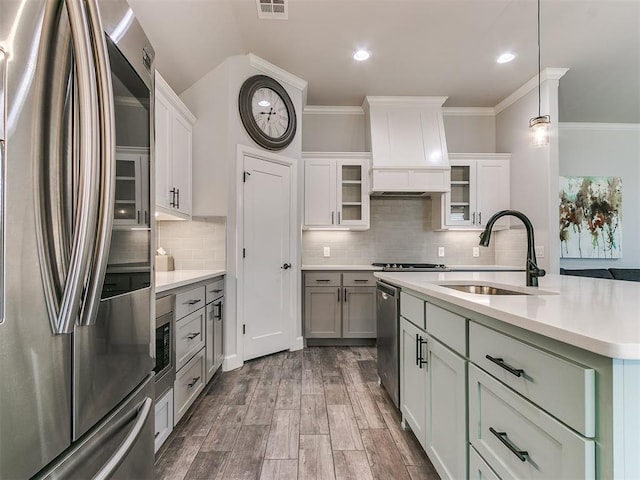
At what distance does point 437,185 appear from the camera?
3.93 metres

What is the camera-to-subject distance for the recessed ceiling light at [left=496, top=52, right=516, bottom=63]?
125 inches

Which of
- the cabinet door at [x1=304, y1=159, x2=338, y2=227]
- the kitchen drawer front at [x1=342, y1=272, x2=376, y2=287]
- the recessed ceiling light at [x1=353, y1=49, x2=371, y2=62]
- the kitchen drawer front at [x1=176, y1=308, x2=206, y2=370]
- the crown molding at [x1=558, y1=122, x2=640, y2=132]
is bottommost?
the kitchen drawer front at [x1=176, y1=308, x2=206, y2=370]

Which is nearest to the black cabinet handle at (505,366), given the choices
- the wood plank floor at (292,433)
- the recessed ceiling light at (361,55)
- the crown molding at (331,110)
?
the wood plank floor at (292,433)

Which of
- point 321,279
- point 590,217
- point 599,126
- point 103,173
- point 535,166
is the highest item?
point 599,126

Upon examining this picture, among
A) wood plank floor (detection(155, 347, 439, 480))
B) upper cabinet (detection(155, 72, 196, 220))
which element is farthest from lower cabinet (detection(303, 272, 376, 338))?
upper cabinet (detection(155, 72, 196, 220))

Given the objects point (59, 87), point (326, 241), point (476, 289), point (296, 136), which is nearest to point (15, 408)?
point (59, 87)

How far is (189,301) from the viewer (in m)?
2.10

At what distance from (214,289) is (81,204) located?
2.11 meters

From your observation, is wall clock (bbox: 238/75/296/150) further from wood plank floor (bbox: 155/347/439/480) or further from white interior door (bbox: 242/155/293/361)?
wood plank floor (bbox: 155/347/439/480)

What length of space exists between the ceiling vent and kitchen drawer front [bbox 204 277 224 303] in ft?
7.11

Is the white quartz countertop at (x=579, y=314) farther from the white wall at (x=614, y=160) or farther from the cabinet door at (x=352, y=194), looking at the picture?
the white wall at (x=614, y=160)

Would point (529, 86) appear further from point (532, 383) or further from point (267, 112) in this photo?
point (532, 383)

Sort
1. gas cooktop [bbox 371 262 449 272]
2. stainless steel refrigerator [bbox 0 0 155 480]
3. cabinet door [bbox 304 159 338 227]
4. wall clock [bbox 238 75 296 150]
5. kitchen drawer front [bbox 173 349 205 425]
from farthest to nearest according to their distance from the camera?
cabinet door [bbox 304 159 338 227] → gas cooktop [bbox 371 262 449 272] → wall clock [bbox 238 75 296 150] → kitchen drawer front [bbox 173 349 205 425] → stainless steel refrigerator [bbox 0 0 155 480]

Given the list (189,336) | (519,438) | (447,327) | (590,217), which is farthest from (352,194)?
(519,438)
